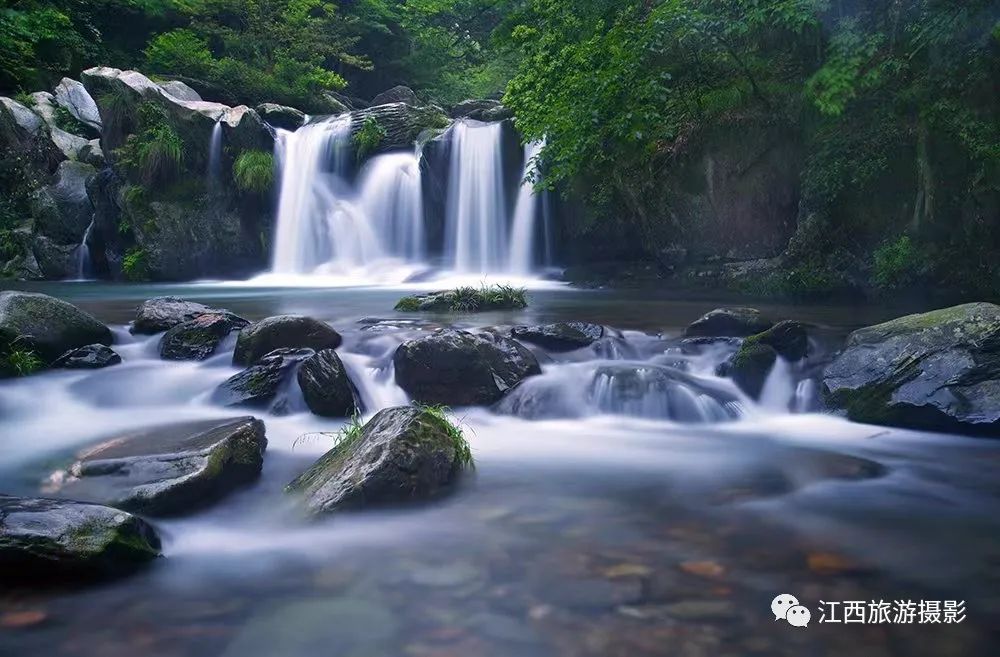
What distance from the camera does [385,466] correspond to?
4.43 m

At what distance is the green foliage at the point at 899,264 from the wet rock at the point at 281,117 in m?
14.6

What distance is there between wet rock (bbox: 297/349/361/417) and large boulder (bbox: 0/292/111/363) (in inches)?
114

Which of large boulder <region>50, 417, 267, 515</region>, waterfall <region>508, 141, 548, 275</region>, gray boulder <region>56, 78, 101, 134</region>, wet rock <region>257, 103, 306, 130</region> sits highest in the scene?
gray boulder <region>56, 78, 101, 134</region>

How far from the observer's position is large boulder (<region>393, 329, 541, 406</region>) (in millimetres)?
6719

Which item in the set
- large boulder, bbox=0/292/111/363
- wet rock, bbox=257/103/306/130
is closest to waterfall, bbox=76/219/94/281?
wet rock, bbox=257/103/306/130

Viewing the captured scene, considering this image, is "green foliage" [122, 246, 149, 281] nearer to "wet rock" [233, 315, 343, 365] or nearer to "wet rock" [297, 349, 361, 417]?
"wet rock" [233, 315, 343, 365]

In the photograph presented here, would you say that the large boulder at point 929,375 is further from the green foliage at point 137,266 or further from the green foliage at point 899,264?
the green foliage at point 137,266

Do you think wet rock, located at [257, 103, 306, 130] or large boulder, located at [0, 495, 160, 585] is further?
wet rock, located at [257, 103, 306, 130]

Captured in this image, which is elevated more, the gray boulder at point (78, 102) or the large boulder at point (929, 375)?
the gray boulder at point (78, 102)

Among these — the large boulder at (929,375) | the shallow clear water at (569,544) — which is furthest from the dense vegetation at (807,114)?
the shallow clear water at (569,544)

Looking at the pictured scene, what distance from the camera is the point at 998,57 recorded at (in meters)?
9.81

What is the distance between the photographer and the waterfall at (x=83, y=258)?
63.2 feet

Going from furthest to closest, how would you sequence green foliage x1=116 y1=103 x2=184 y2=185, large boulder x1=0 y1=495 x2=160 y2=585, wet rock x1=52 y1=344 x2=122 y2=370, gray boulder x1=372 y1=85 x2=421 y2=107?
1. gray boulder x1=372 y1=85 x2=421 y2=107
2. green foliage x1=116 y1=103 x2=184 y2=185
3. wet rock x1=52 y1=344 x2=122 y2=370
4. large boulder x1=0 y1=495 x2=160 y2=585

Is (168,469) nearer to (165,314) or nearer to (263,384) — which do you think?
(263,384)
